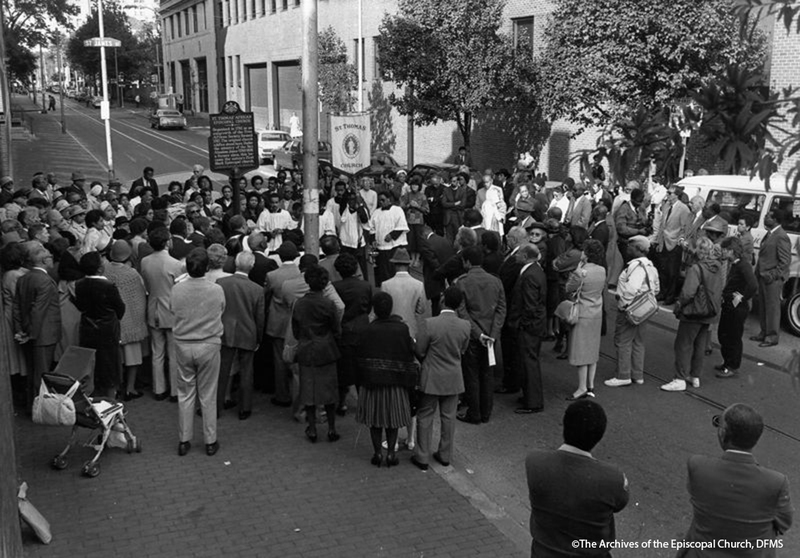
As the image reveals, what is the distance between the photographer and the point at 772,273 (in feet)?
36.8

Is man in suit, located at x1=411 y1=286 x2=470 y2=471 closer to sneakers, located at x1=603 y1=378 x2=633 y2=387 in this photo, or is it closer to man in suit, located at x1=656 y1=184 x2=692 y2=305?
sneakers, located at x1=603 y1=378 x2=633 y2=387

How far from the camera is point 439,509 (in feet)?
22.6

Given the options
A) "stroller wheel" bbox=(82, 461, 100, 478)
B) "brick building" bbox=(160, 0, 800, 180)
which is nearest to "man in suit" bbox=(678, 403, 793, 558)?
"stroller wheel" bbox=(82, 461, 100, 478)

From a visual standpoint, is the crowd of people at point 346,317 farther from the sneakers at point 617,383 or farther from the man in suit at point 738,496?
the man in suit at point 738,496

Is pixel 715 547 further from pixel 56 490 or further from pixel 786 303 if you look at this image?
pixel 786 303

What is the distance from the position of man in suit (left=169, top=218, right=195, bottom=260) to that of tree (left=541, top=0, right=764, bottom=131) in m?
11.6

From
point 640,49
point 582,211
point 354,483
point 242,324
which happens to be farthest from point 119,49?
point 354,483

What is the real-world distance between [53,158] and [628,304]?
124 ft

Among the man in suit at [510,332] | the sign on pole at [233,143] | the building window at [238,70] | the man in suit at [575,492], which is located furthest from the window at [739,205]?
the building window at [238,70]

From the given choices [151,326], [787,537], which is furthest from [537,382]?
[151,326]

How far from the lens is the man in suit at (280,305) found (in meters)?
8.77

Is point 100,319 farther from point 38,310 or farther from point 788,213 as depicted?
point 788,213

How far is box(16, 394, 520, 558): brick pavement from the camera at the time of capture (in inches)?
247

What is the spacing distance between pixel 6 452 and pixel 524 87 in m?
23.3
